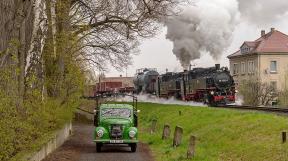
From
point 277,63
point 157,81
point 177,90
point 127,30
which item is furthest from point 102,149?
point 277,63

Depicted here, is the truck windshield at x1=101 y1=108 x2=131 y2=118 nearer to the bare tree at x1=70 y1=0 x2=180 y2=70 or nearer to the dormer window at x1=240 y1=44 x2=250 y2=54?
the bare tree at x1=70 y1=0 x2=180 y2=70

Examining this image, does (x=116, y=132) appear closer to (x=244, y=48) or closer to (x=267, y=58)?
(x=267, y=58)

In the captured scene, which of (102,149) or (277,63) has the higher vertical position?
(277,63)

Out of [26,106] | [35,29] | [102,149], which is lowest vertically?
[102,149]

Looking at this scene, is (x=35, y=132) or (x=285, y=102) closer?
(x=35, y=132)

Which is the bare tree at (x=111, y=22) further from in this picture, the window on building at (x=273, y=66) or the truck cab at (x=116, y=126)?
the window on building at (x=273, y=66)

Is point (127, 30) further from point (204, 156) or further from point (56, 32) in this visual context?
point (204, 156)

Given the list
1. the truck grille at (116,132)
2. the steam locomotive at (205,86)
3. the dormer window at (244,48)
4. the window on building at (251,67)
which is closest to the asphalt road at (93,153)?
the truck grille at (116,132)

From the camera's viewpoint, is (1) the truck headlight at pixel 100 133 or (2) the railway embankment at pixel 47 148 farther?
(1) the truck headlight at pixel 100 133

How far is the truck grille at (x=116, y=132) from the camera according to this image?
75.1 feet

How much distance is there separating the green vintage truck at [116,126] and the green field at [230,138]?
122cm

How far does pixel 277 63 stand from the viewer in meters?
86.0

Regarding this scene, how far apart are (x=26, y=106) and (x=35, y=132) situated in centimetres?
172

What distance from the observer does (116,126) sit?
2305 cm
